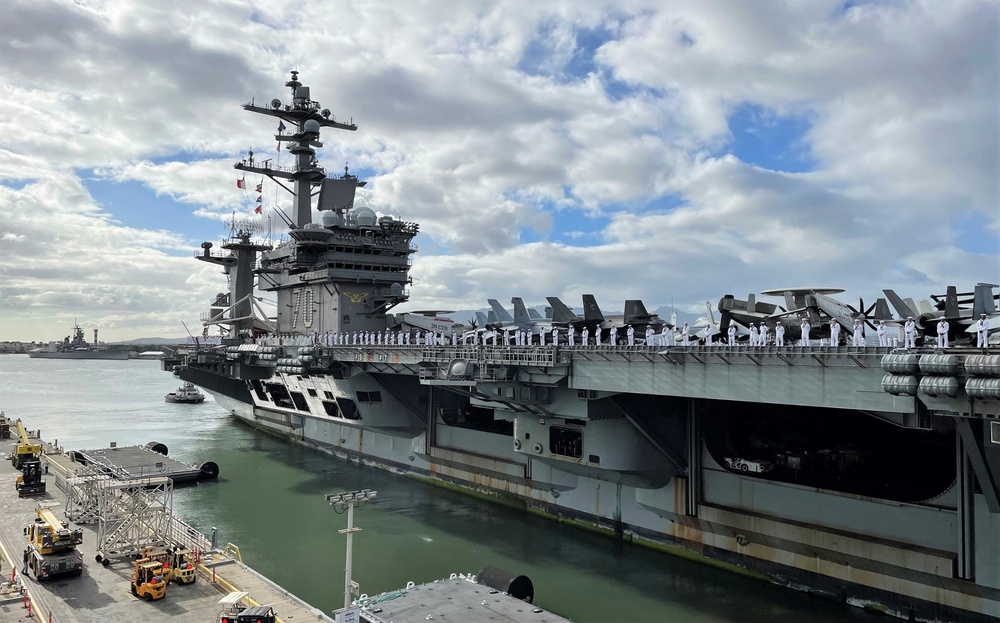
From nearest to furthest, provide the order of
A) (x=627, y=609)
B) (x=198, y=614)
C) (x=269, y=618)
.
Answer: (x=269, y=618) → (x=198, y=614) → (x=627, y=609)

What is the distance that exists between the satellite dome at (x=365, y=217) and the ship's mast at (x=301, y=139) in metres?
4.93

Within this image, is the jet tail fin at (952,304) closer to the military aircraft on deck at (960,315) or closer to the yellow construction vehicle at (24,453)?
the military aircraft on deck at (960,315)

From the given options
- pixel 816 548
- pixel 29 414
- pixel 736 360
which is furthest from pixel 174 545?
pixel 29 414

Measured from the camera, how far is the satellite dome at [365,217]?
1250 inches

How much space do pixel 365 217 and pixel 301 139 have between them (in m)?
7.56

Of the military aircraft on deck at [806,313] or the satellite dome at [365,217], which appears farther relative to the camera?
the satellite dome at [365,217]

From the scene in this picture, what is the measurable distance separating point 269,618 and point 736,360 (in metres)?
10.1

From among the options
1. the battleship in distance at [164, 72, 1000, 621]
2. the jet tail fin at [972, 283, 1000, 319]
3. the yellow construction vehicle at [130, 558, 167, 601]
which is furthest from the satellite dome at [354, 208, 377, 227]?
the jet tail fin at [972, 283, 1000, 319]

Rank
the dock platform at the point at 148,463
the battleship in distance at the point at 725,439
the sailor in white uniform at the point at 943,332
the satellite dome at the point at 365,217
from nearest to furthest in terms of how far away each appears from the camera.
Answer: the sailor in white uniform at the point at 943,332 < the battleship in distance at the point at 725,439 < the dock platform at the point at 148,463 < the satellite dome at the point at 365,217

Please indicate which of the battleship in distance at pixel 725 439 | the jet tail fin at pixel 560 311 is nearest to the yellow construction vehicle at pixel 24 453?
the battleship in distance at pixel 725 439

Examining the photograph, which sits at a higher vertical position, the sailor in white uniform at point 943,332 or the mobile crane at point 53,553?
the sailor in white uniform at point 943,332

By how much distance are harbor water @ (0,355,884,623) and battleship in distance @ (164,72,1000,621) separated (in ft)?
2.80

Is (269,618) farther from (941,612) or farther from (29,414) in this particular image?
(29,414)

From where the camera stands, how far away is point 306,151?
35.9 metres
